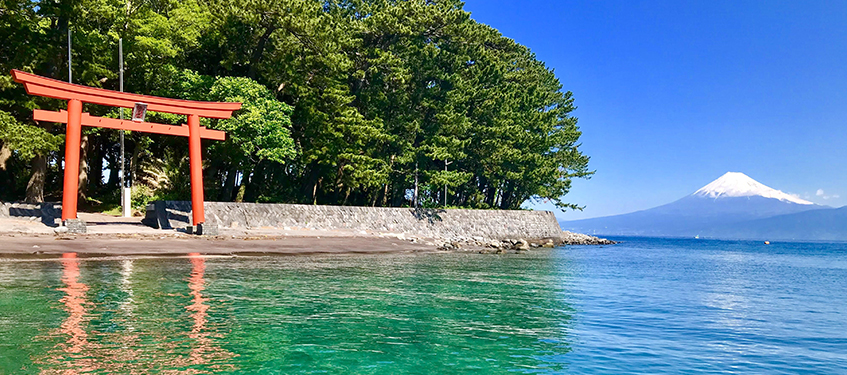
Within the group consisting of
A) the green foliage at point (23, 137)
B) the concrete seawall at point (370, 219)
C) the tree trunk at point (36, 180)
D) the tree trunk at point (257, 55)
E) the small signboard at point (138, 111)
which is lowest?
the concrete seawall at point (370, 219)

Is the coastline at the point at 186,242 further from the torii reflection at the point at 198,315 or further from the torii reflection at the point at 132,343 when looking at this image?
the torii reflection at the point at 132,343

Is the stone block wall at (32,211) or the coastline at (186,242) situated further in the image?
the stone block wall at (32,211)

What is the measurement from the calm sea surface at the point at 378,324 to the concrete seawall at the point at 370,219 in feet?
28.3

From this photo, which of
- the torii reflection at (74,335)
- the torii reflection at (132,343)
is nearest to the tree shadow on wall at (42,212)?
the torii reflection at (74,335)

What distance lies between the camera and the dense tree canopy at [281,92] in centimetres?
2759

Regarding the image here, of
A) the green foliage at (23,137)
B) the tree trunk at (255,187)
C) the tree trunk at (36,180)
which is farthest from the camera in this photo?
the tree trunk at (255,187)

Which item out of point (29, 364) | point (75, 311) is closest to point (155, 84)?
point (75, 311)

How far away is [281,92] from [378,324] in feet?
87.2

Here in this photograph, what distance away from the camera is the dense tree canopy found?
90.5ft

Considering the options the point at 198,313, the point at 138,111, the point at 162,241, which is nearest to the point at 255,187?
the point at 138,111

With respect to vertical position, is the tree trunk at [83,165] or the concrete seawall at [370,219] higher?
the tree trunk at [83,165]

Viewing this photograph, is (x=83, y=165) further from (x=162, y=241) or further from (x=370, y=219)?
(x=370, y=219)

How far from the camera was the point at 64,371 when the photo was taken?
602 cm

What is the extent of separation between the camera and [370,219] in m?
33.3
